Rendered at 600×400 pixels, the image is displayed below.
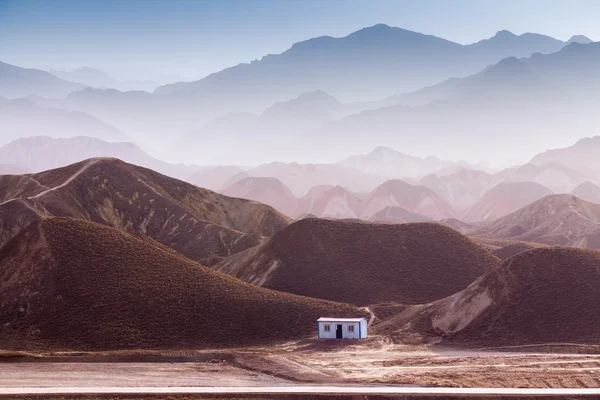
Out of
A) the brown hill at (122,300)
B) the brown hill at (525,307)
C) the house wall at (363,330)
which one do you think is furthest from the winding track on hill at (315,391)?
the house wall at (363,330)

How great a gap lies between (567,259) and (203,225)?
273 feet

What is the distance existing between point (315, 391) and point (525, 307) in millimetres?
36137

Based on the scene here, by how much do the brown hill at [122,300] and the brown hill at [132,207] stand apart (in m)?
45.1

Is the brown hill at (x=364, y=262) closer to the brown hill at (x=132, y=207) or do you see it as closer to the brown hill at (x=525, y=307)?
the brown hill at (x=525, y=307)

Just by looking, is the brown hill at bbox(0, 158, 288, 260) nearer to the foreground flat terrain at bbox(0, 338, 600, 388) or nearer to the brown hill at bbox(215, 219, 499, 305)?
the brown hill at bbox(215, 219, 499, 305)

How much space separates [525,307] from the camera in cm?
8056

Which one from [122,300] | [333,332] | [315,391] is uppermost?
[122,300]

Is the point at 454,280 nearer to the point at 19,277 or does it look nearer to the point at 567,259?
the point at 567,259

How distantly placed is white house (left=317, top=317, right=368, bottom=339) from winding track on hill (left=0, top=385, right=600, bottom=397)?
84.9 feet

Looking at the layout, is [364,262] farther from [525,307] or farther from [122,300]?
[122,300]

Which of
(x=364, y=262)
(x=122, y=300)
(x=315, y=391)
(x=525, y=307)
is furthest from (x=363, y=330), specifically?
(x=364, y=262)

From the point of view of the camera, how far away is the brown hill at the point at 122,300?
8000 centimetres

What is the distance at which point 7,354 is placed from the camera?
220 ft

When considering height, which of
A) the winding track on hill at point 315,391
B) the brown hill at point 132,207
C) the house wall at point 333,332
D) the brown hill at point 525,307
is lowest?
A: the winding track on hill at point 315,391
